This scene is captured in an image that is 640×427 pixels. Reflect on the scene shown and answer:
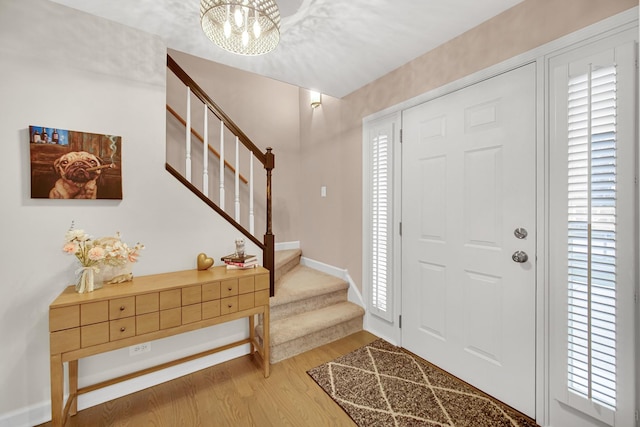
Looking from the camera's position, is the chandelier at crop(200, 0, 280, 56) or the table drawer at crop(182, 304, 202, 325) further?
the table drawer at crop(182, 304, 202, 325)

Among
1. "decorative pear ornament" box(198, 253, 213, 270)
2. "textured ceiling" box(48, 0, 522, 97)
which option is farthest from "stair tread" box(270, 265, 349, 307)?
"textured ceiling" box(48, 0, 522, 97)

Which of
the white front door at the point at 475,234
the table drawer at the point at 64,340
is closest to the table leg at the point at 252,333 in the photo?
the table drawer at the point at 64,340

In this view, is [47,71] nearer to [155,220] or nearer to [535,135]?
[155,220]

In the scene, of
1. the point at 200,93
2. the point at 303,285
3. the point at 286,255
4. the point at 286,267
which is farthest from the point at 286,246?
the point at 200,93

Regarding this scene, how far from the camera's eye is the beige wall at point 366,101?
1518mm

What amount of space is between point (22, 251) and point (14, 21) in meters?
1.31

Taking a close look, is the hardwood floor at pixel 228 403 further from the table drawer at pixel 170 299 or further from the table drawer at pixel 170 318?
the table drawer at pixel 170 299

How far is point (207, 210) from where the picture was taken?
2.16 metres

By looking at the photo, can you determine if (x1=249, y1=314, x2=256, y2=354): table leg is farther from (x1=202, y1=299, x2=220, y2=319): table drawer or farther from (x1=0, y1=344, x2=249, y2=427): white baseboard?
(x1=202, y1=299, x2=220, y2=319): table drawer

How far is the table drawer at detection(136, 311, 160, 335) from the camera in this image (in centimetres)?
158

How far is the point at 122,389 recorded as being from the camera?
1.85m

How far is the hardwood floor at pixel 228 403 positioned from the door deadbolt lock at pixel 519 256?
1.40 metres

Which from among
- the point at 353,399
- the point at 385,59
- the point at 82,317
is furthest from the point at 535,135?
the point at 82,317

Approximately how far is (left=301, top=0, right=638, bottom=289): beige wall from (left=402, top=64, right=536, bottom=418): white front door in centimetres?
19
